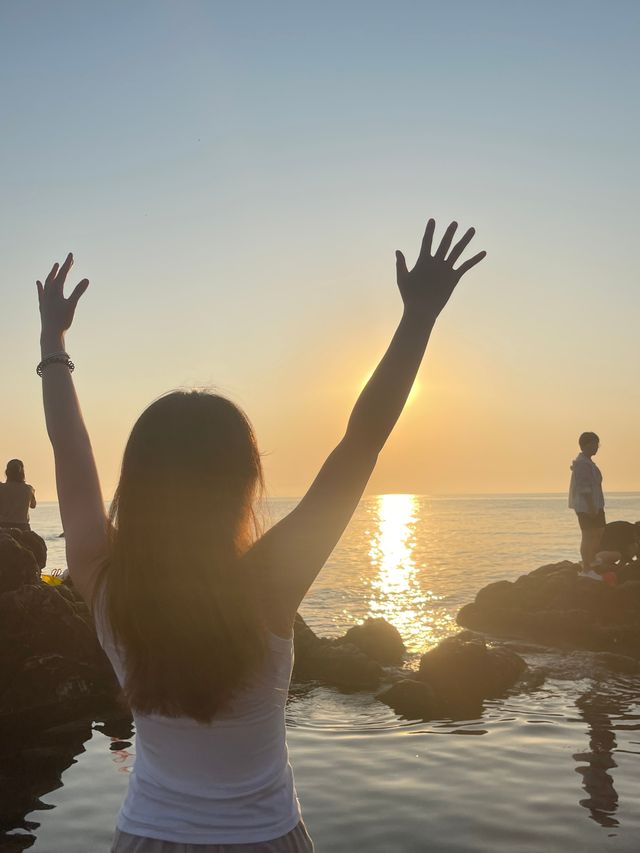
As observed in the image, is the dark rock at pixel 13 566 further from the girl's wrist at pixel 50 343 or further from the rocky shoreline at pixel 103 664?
the girl's wrist at pixel 50 343

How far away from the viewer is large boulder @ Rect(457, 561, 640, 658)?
54.7 feet

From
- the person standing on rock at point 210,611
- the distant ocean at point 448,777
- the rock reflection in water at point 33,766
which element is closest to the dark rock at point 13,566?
the rock reflection in water at point 33,766

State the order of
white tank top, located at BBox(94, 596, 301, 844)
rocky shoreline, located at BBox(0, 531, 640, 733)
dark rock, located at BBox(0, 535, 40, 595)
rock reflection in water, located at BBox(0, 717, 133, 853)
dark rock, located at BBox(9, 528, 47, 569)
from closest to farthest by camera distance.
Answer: white tank top, located at BBox(94, 596, 301, 844)
rock reflection in water, located at BBox(0, 717, 133, 853)
rocky shoreline, located at BBox(0, 531, 640, 733)
dark rock, located at BBox(0, 535, 40, 595)
dark rock, located at BBox(9, 528, 47, 569)

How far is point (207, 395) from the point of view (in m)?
2.19

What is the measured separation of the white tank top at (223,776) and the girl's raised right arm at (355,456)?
184 millimetres

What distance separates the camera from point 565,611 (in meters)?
17.6

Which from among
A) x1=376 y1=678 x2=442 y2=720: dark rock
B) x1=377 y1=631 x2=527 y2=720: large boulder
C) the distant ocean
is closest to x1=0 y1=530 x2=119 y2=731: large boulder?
the distant ocean

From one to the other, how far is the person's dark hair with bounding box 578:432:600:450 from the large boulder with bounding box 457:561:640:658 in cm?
348

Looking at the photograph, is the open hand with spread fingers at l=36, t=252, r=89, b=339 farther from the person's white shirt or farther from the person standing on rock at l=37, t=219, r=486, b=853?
the person's white shirt

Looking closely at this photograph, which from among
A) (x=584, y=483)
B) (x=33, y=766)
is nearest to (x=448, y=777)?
(x=33, y=766)

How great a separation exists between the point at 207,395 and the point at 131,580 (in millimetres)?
511

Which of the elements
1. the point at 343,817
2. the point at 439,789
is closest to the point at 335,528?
the point at 343,817

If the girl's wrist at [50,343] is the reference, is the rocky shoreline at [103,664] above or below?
below

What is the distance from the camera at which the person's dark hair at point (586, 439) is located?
1697 centimetres
